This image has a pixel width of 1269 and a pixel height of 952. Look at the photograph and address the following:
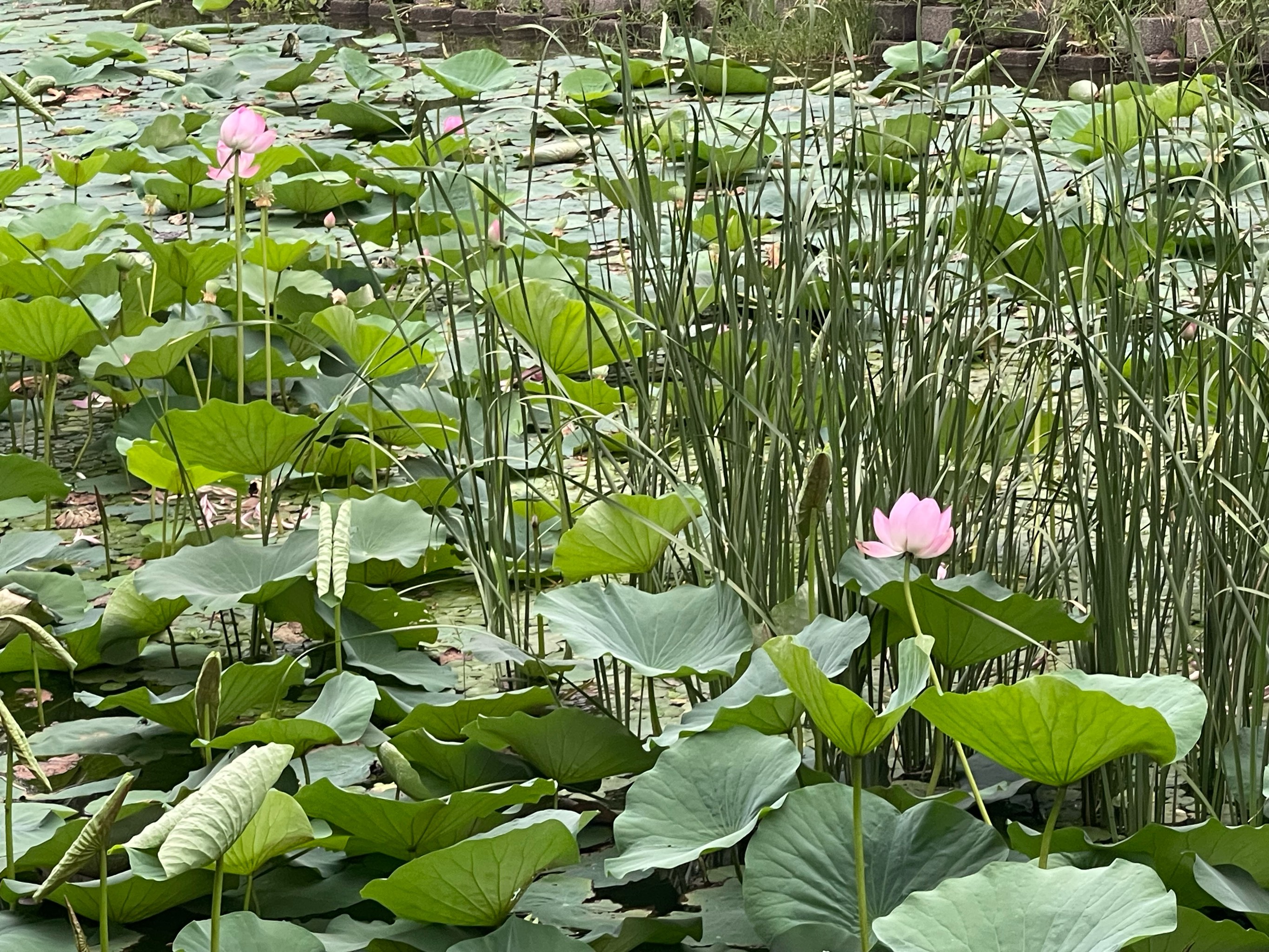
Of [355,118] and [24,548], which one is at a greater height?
[355,118]

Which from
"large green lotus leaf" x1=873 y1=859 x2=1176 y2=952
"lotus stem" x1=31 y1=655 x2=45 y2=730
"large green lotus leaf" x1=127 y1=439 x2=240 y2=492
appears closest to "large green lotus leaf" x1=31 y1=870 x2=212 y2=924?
"lotus stem" x1=31 y1=655 x2=45 y2=730

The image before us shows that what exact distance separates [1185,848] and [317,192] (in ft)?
9.75

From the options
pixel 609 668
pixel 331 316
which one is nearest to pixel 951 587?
pixel 609 668

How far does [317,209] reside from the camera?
147 inches

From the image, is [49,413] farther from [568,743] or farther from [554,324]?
[568,743]

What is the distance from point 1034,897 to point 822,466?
13.3 inches

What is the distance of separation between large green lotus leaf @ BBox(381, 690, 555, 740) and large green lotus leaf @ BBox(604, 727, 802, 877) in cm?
22

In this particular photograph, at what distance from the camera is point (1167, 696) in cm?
110

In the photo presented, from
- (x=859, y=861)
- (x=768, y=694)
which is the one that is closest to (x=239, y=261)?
(x=768, y=694)

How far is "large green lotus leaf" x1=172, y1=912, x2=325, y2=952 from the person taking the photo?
1.01 m

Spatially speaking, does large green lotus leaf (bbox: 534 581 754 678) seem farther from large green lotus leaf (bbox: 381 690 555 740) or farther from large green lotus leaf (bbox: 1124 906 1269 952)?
large green lotus leaf (bbox: 1124 906 1269 952)

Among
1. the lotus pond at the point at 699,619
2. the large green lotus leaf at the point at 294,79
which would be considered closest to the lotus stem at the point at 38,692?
the lotus pond at the point at 699,619

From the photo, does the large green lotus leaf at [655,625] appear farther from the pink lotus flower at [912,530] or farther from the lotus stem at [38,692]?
the lotus stem at [38,692]

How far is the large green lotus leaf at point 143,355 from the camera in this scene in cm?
209
